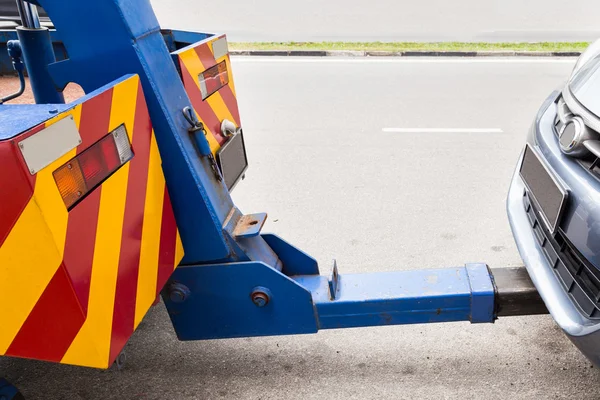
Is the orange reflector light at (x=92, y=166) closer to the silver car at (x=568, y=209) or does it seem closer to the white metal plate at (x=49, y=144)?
the white metal plate at (x=49, y=144)

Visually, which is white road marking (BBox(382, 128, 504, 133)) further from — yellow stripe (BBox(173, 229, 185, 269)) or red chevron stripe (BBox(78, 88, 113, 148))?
red chevron stripe (BBox(78, 88, 113, 148))

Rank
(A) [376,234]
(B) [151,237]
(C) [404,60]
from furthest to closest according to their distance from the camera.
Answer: (C) [404,60] < (A) [376,234] < (B) [151,237]

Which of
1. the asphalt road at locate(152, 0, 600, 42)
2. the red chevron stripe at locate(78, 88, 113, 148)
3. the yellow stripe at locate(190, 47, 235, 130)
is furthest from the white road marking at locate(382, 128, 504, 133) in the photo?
the asphalt road at locate(152, 0, 600, 42)

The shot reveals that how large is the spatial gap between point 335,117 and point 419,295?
425 cm

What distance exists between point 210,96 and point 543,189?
1.57m

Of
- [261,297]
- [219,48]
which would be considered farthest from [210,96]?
[261,297]

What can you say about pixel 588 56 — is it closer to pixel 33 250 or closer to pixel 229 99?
pixel 229 99

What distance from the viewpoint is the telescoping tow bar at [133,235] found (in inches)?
56.1

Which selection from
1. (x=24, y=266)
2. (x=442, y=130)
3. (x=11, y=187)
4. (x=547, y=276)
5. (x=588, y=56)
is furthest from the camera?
(x=442, y=130)

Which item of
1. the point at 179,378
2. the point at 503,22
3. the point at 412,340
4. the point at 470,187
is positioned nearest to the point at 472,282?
the point at 412,340

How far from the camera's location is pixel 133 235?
5.84ft

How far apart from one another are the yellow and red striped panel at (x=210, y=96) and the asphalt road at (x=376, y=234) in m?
0.97

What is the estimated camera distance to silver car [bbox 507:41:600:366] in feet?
5.76

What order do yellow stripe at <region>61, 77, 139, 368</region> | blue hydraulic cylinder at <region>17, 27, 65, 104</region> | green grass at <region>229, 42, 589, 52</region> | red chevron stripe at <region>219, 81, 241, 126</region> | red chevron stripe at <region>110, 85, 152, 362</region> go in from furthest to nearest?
green grass at <region>229, 42, 589, 52</region>
red chevron stripe at <region>219, 81, 241, 126</region>
blue hydraulic cylinder at <region>17, 27, 65, 104</region>
red chevron stripe at <region>110, 85, 152, 362</region>
yellow stripe at <region>61, 77, 139, 368</region>
